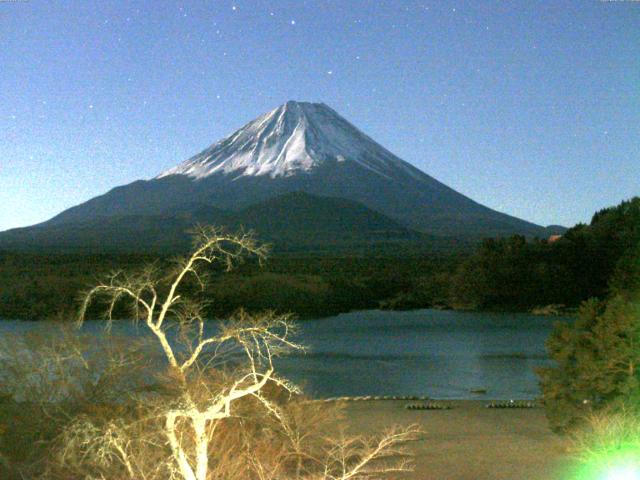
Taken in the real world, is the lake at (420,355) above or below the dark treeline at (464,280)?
below

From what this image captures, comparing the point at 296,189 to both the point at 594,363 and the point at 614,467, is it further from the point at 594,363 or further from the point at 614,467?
the point at 614,467

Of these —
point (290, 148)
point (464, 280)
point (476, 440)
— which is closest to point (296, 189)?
point (290, 148)

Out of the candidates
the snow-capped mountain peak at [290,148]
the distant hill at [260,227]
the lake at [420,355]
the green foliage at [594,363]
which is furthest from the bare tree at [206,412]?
the snow-capped mountain peak at [290,148]

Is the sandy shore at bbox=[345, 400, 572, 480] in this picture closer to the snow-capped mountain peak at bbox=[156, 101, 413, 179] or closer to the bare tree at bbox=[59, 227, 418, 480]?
the bare tree at bbox=[59, 227, 418, 480]

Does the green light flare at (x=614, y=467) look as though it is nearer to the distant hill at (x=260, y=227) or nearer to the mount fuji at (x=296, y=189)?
the distant hill at (x=260, y=227)

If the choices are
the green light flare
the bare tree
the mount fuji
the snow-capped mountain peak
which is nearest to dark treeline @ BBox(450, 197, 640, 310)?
the bare tree
